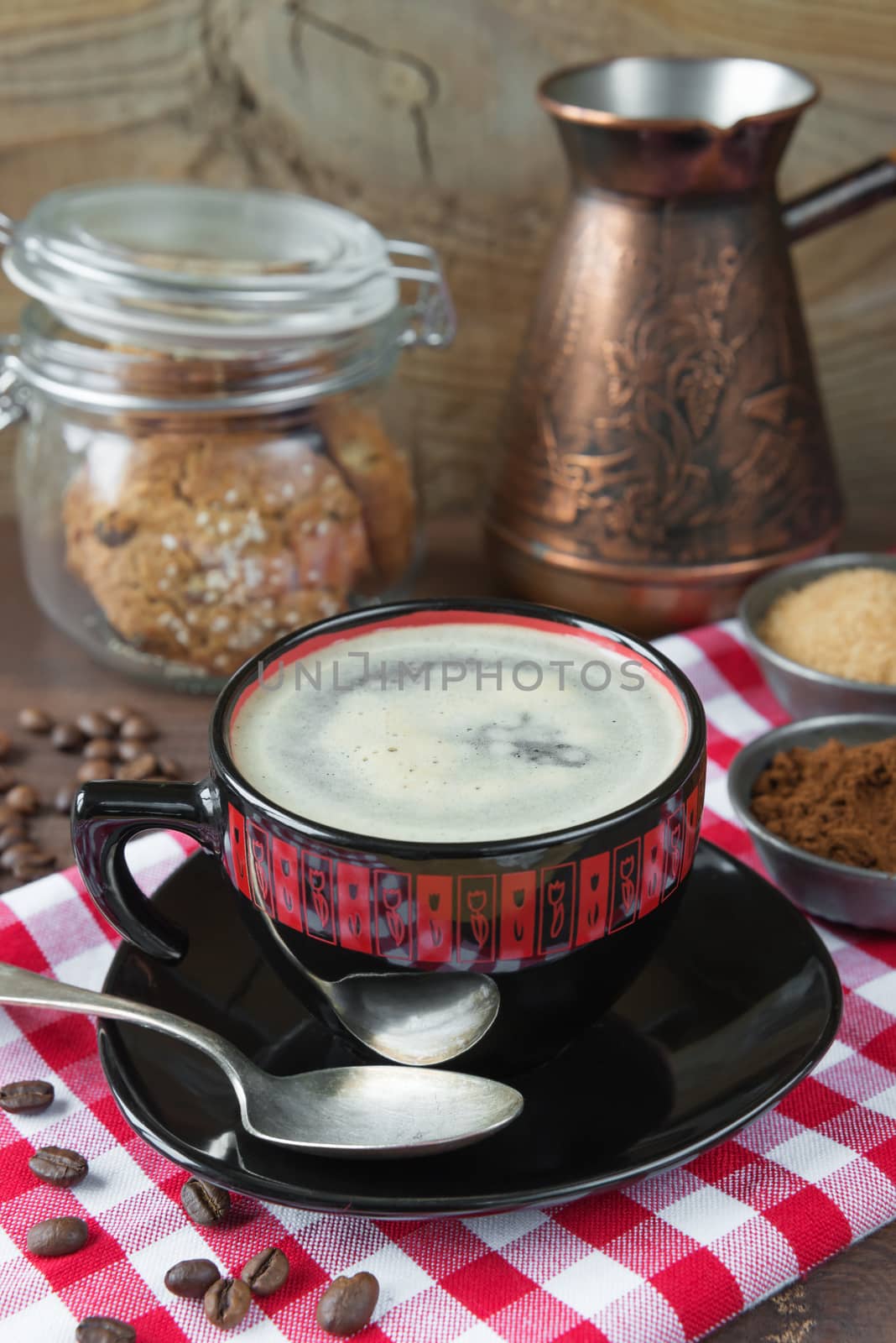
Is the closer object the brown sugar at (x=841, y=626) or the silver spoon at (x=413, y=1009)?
the silver spoon at (x=413, y=1009)

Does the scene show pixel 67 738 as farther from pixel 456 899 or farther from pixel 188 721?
pixel 456 899

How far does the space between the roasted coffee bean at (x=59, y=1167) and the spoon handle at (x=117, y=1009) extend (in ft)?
0.20

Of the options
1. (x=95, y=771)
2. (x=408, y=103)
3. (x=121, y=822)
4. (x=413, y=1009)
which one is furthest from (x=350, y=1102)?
(x=408, y=103)

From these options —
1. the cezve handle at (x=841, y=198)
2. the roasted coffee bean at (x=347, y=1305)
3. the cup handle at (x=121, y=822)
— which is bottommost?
the roasted coffee bean at (x=347, y=1305)

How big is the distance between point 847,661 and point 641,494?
21cm

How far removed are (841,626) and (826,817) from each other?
249 mm

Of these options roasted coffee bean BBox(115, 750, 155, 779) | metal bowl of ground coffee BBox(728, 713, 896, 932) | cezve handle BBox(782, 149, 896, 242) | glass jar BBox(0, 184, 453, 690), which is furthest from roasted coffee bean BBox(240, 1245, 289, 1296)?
cezve handle BBox(782, 149, 896, 242)

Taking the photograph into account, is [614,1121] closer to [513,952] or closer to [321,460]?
[513,952]

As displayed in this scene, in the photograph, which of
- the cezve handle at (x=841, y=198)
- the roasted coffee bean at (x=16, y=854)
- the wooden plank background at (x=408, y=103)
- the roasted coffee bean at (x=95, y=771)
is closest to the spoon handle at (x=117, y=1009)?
the roasted coffee bean at (x=16, y=854)

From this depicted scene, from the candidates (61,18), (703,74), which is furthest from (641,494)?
(61,18)

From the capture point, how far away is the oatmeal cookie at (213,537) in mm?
1043

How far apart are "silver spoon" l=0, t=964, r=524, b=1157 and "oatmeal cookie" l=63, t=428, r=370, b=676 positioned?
0.46 metres

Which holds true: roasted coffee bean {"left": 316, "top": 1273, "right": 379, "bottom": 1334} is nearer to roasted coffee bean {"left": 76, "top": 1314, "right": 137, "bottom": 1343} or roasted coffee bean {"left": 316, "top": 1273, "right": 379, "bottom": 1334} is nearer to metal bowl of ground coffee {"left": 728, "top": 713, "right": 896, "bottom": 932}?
roasted coffee bean {"left": 76, "top": 1314, "right": 137, "bottom": 1343}

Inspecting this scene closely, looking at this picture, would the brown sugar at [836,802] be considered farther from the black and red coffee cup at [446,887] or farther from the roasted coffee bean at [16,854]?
the roasted coffee bean at [16,854]
